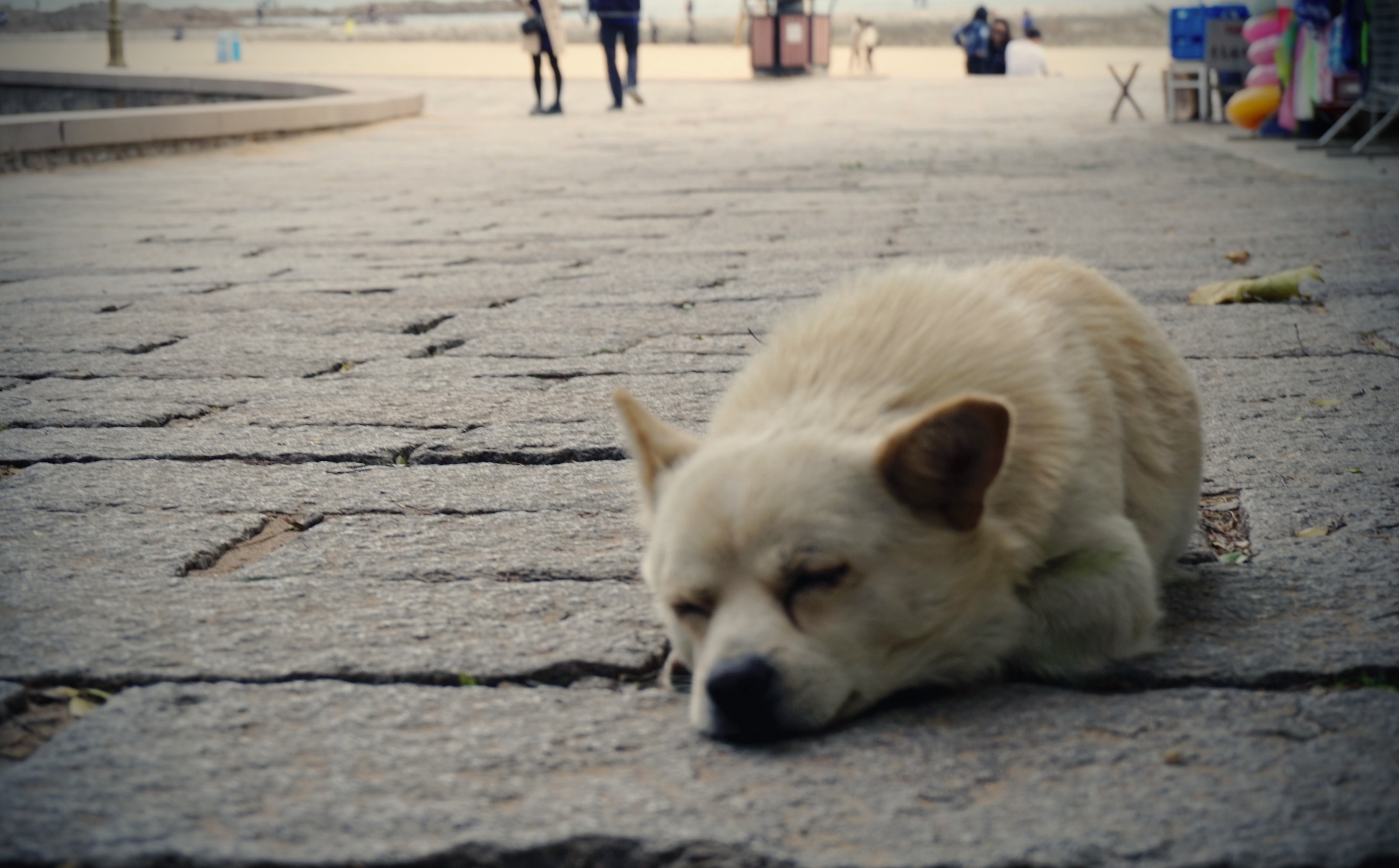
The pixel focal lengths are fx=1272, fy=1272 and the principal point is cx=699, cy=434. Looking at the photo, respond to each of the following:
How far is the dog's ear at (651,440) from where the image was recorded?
7.36ft

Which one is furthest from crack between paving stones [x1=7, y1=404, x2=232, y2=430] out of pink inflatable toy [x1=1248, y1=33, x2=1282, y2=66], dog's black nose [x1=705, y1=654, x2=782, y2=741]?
pink inflatable toy [x1=1248, y1=33, x2=1282, y2=66]

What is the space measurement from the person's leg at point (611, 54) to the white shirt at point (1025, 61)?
11.7m

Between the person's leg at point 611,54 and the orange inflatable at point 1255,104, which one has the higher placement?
the person's leg at point 611,54

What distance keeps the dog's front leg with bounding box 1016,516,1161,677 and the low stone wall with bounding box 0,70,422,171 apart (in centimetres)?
1164

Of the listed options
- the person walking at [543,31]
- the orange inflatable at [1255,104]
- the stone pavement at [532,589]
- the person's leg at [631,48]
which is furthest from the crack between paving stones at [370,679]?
the person's leg at [631,48]

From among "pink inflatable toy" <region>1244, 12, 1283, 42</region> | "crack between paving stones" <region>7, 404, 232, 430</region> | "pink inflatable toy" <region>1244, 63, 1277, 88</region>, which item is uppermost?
"pink inflatable toy" <region>1244, 12, 1283, 42</region>

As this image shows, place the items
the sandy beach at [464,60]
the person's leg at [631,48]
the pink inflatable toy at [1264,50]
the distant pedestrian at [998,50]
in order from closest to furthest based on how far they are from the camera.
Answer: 1. the pink inflatable toy at [1264,50]
2. the person's leg at [631,48]
3. the distant pedestrian at [998,50]
4. the sandy beach at [464,60]

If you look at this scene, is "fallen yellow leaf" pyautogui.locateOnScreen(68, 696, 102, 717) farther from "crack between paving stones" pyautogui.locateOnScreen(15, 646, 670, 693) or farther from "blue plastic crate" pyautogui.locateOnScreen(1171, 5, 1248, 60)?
"blue plastic crate" pyautogui.locateOnScreen(1171, 5, 1248, 60)

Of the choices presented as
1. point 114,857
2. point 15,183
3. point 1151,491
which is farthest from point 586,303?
point 15,183

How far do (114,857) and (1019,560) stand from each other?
1.41 m

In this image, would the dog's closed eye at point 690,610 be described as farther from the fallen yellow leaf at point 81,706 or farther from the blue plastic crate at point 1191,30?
the blue plastic crate at point 1191,30

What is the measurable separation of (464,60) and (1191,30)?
2580 centimetres

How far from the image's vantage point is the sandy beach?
28594mm

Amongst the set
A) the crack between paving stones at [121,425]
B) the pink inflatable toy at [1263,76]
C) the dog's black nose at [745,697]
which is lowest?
the dog's black nose at [745,697]
